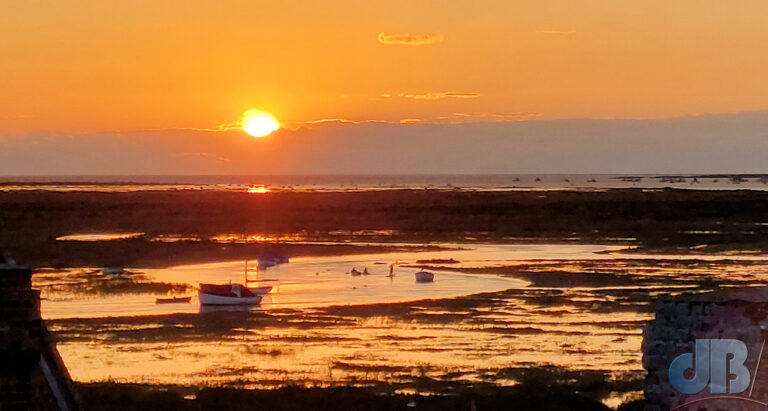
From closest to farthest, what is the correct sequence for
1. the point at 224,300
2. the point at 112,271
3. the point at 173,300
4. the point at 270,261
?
the point at 224,300 → the point at 173,300 → the point at 112,271 → the point at 270,261

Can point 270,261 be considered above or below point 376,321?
above

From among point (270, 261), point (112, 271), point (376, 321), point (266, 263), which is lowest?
point (376, 321)

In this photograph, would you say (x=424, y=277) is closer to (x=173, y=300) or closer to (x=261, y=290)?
(x=261, y=290)

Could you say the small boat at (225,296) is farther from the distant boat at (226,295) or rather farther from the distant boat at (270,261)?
the distant boat at (270,261)

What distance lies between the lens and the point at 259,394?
20.0 metres

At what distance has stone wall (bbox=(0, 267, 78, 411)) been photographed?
8.92 meters

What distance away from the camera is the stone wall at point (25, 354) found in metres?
8.92

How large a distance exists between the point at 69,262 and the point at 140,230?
2178 centimetres

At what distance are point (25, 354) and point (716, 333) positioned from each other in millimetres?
8499

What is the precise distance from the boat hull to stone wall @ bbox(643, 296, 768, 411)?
19.1 meters

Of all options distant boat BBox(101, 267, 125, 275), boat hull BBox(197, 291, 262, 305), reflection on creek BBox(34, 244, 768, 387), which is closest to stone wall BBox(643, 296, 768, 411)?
reflection on creek BBox(34, 244, 768, 387)

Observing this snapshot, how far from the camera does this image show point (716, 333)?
1370 centimetres

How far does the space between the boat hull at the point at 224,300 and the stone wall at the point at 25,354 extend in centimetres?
2221

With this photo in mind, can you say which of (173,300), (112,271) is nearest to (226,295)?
(173,300)
